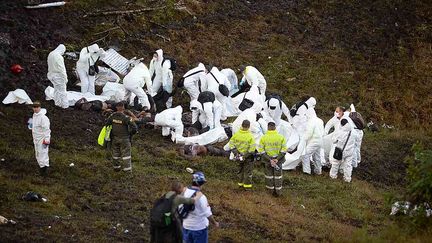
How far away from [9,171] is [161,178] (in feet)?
10.8

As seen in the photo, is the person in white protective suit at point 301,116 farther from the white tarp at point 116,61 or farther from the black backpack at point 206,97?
the white tarp at point 116,61

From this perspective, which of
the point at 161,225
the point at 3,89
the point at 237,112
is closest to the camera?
the point at 161,225

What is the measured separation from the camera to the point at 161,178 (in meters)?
16.4

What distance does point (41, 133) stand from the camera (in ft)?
50.3

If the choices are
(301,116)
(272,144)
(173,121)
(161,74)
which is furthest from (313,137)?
(161,74)

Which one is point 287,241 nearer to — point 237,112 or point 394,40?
point 237,112

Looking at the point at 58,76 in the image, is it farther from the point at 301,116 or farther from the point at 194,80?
the point at 301,116

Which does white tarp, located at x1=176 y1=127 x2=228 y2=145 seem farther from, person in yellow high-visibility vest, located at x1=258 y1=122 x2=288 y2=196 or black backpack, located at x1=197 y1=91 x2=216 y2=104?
person in yellow high-visibility vest, located at x1=258 y1=122 x2=288 y2=196

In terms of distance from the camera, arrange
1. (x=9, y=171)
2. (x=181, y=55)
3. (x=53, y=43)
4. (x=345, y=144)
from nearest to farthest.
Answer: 1. (x=9, y=171)
2. (x=345, y=144)
3. (x=53, y=43)
4. (x=181, y=55)

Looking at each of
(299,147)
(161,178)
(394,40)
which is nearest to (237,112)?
(299,147)

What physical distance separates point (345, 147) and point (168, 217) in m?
8.35

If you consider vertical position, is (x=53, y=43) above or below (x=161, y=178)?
above

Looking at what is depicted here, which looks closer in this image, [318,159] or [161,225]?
[161,225]

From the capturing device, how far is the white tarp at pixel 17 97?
64.0 feet
